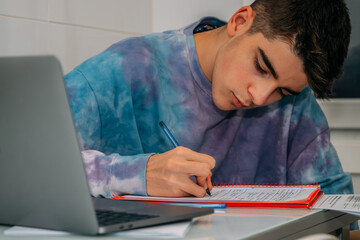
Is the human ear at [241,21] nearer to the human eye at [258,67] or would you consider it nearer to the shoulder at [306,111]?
the human eye at [258,67]

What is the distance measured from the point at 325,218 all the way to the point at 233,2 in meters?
1.49

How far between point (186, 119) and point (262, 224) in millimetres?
680

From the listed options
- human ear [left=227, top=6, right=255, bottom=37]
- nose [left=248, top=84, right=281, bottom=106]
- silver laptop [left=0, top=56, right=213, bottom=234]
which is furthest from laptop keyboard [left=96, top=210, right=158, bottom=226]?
human ear [left=227, top=6, right=255, bottom=37]

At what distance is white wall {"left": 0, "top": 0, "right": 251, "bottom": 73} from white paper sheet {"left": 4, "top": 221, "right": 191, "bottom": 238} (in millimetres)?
872

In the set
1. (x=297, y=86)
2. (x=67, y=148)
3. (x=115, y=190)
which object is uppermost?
(x=67, y=148)

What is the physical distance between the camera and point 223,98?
1.27m

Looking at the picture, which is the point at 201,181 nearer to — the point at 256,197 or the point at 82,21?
the point at 256,197

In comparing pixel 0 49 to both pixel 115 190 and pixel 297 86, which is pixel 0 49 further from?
pixel 297 86

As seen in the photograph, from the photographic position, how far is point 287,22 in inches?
Answer: 45.5

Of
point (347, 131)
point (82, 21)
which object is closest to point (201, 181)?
point (82, 21)

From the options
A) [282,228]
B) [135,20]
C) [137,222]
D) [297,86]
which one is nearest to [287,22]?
[297,86]

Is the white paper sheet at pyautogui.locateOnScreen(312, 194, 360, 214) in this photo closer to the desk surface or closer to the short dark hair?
the desk surface

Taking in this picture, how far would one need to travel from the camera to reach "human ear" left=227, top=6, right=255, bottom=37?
126 cm

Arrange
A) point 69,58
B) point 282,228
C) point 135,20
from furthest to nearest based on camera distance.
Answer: point 135,20 → point 69,58 → point 282,228
